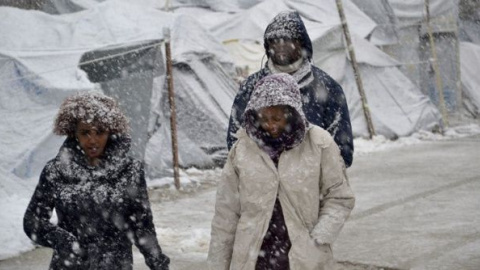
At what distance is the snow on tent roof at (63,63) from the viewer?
31.0ft

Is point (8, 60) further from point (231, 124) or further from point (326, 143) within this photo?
point (326, 143)

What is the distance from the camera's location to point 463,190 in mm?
10047

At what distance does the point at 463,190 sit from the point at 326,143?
23.2 feet

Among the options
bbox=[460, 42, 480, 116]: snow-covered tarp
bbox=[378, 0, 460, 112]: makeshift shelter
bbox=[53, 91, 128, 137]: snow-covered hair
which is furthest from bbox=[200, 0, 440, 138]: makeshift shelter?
bbox=[53, 91, 128, 137]: snow-covered hair

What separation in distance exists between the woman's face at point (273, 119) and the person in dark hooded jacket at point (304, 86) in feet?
2.85

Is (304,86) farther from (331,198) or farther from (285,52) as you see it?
(331,198)

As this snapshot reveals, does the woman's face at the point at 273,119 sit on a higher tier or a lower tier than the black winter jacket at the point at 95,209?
higher

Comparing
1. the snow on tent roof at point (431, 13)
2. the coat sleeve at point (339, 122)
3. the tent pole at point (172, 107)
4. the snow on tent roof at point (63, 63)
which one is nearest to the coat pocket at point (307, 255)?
the coat sleeve at point (339, 122)

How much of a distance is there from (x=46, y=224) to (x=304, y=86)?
1686 mm

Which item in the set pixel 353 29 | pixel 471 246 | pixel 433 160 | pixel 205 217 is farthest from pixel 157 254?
pixel 353 29

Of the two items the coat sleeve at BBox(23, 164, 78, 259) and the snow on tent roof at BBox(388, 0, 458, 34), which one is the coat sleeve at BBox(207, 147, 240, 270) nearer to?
the coat sleeve at BBox(23, 164, 78, 259)

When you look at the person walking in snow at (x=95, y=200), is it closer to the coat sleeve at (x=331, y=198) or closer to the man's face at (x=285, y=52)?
the coat sleeve at (x=331, y=198)

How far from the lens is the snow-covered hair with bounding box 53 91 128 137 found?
3.36 metres

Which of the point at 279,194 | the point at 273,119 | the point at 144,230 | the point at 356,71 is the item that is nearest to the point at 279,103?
the point at 273,119
